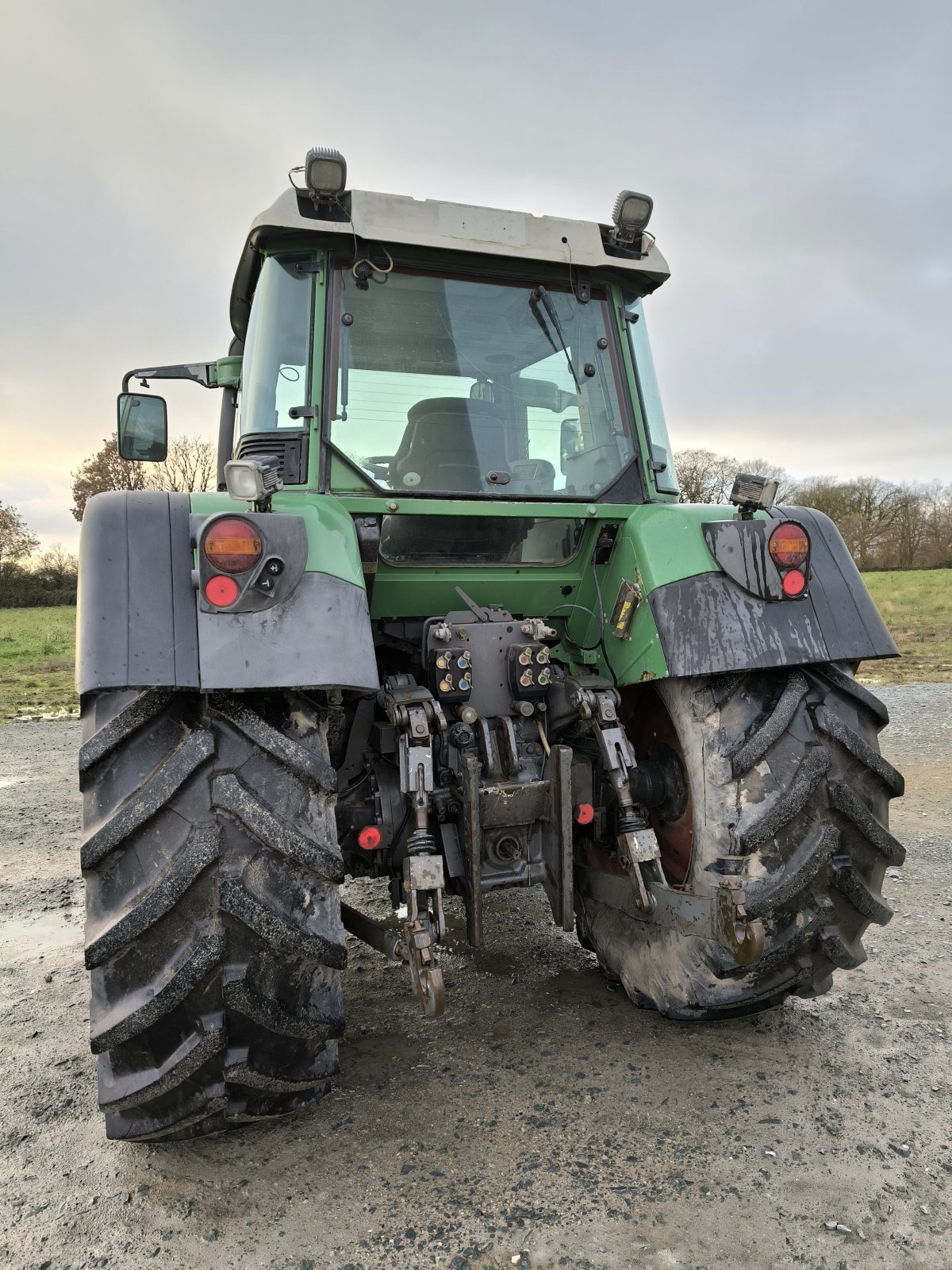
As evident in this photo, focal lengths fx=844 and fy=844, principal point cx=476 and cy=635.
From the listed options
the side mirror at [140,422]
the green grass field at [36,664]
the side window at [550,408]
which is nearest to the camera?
the side window at [550,408]

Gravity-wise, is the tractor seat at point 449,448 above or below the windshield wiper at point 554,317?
below

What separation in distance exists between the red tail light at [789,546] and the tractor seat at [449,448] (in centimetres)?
91

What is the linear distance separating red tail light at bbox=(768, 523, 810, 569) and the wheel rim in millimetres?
577

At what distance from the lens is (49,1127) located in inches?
92.0

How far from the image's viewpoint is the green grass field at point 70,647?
1117 centimetres

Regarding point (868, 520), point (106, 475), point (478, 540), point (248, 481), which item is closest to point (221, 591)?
point (248, 481)

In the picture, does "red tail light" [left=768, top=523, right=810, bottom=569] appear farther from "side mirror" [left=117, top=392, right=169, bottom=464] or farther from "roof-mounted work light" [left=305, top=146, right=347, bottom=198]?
"side mirror" [left=117, top=392, right=169, bottom=464]

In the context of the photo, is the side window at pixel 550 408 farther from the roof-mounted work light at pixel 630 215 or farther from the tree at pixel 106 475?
the tree at pixel 106 475

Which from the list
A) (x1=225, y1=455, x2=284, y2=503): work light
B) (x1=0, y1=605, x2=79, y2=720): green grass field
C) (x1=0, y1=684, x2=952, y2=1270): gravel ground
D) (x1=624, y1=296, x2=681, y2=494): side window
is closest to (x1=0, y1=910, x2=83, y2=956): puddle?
(x1=0, y1=684, x2=952, y2=1270): gravel ground

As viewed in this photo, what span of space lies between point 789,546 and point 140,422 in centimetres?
260

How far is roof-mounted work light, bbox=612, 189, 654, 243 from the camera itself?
3.01 m

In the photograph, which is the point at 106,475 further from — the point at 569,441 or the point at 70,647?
the point at 569,441

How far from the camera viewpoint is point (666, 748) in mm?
2750

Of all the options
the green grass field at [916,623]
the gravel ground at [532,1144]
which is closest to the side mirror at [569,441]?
the gravel ground at [532,1144]
